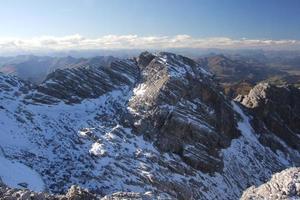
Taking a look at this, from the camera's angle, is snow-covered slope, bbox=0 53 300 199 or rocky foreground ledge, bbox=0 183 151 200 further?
snow-covered slope, bbox=0 53 300 199

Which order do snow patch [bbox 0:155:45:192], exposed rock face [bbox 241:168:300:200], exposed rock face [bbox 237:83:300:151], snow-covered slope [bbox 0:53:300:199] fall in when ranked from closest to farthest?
1. exposed rock face [bbox 241:168:300:200]
2. snow patch [bbox 0:155:45:192]
3. snow-covered slope [bbox 0:53:300:199]
4. exposed rock face [bbox 237:83:300:151]

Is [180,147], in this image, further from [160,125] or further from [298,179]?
[298,179]

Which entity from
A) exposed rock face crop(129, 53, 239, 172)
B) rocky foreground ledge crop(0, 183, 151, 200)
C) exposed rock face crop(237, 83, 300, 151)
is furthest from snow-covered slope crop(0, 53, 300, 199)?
rocky foreground ledge crop(0, 183, 151, 200)

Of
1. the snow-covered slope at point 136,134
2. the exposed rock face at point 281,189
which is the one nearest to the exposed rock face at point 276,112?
the snow-covered slope at point 136,134

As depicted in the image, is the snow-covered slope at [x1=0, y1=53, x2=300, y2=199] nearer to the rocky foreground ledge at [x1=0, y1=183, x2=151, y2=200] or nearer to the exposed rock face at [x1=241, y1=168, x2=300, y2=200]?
the exposed rock face at [x1=241, y1=168, x2=300, y2=200]

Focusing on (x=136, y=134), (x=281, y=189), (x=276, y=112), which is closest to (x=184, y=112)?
(x=136, y=134)

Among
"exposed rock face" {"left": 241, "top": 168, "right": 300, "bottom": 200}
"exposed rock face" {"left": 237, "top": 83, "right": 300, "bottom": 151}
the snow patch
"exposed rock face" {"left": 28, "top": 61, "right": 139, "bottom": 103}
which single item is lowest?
"exposed rock face" {"left": 237, "top": 83, "right": 300, "bottom": 151}
